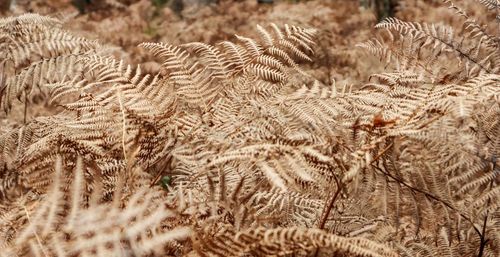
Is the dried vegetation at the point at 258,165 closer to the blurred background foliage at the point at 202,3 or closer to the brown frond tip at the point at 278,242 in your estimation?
the brown frond tip at the point at 278,242

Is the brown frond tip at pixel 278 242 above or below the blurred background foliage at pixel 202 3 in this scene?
above

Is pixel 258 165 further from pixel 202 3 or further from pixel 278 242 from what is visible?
pixel 202 3

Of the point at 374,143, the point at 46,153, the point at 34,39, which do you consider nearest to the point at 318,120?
the point at 374,143

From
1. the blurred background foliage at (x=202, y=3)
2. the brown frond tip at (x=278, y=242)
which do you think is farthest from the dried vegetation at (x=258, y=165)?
the blurred background foliage at (x=202, y=3)

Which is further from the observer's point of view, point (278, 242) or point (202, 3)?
point (202, 3)

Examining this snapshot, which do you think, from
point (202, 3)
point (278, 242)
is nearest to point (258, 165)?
point (278, 242)

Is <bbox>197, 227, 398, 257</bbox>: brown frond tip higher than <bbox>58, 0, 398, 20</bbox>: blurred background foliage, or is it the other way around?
<bbox>197, 227, 398, 257</bbox>: brown frond tip

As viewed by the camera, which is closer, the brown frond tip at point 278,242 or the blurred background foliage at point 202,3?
the brown frond tip at point 278,242

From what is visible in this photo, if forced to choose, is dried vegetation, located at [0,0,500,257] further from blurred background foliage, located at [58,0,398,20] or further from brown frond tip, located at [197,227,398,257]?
blurred background foliage, located at [58,0,398,20]

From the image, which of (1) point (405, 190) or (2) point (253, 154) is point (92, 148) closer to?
(2) point (253, 154)

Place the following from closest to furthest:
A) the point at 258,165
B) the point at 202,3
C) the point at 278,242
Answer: the point at 278,242 → the point at 258,165 → the point at 202,3

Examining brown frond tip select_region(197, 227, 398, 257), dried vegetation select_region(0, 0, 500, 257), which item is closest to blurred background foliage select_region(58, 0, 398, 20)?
dried vegetation select_region(0, 0, 500, 257)

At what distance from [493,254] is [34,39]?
182 cm

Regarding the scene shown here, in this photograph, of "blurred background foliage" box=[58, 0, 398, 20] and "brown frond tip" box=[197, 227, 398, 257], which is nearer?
"brown frond tip" box=[197, 227, 398, 257]
